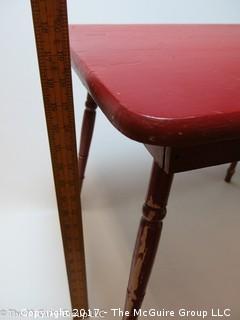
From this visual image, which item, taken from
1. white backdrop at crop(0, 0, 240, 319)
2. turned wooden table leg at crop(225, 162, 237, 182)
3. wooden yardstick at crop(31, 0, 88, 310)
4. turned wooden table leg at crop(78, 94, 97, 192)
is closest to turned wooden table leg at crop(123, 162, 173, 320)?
wooden yardstick at crop(31, 0, 88, 310)

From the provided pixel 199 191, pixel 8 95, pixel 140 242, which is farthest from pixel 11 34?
pixel 199 191

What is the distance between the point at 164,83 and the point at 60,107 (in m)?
0.13

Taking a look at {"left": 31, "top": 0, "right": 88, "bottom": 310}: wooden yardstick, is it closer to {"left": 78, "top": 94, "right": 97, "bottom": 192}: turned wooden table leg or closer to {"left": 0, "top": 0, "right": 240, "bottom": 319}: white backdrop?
{"left": 0, "top": 0, "right": 240, "bottom": 319}: white backdrop

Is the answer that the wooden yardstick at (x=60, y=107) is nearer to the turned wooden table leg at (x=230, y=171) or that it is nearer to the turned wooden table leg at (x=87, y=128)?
the turned wooden table leg at (x=87, y=128)

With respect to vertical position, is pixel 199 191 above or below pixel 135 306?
below

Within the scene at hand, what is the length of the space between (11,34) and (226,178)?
2.77ft

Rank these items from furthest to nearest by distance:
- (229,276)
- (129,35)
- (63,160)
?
(229,276), (129,35), (63,160)

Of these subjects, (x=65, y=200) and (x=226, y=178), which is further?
(x=226, y=178)

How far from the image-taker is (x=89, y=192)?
102cm

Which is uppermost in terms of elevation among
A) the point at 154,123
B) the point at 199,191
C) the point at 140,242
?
the point at 154,123

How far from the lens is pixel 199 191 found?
3.47 ft

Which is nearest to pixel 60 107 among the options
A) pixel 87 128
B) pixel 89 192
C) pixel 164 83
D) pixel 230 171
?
pixel 164 83

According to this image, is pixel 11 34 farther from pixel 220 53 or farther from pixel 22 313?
pixel 22 313

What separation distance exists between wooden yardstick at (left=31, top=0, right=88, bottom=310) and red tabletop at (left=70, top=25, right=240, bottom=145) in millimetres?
51
